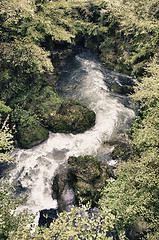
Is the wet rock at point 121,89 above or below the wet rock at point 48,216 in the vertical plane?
above

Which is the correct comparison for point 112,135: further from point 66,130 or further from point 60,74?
point 60,74

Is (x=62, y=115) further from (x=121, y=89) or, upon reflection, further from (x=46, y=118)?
(x=121, y=89)

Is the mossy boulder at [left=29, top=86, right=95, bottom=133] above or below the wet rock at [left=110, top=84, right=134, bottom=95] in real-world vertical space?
below

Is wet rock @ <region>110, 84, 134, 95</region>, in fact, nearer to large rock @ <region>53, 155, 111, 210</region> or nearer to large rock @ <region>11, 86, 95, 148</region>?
large rock @ <region>11, 86, 95, 148</region>

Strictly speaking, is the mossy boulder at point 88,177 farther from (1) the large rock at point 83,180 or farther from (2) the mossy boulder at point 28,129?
(2) the mossy boulder at point 28,129

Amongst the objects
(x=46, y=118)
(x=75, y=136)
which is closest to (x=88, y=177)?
(x=75, y=136)

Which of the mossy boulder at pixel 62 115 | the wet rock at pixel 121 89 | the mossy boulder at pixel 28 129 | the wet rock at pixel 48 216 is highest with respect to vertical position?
the wet rock at pixel 121 89

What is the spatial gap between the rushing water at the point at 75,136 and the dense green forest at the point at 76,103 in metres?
0.64

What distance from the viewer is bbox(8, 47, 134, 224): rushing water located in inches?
333

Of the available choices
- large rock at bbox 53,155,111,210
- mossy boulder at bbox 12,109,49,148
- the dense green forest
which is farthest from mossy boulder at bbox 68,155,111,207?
mossy boulder at bbox 12,109,49,148

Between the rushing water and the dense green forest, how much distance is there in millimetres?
639

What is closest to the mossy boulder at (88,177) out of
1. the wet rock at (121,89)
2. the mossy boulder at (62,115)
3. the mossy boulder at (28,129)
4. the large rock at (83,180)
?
the large rock at (83,180)

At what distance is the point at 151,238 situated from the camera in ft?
16.6

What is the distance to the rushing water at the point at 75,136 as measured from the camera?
8.45m
